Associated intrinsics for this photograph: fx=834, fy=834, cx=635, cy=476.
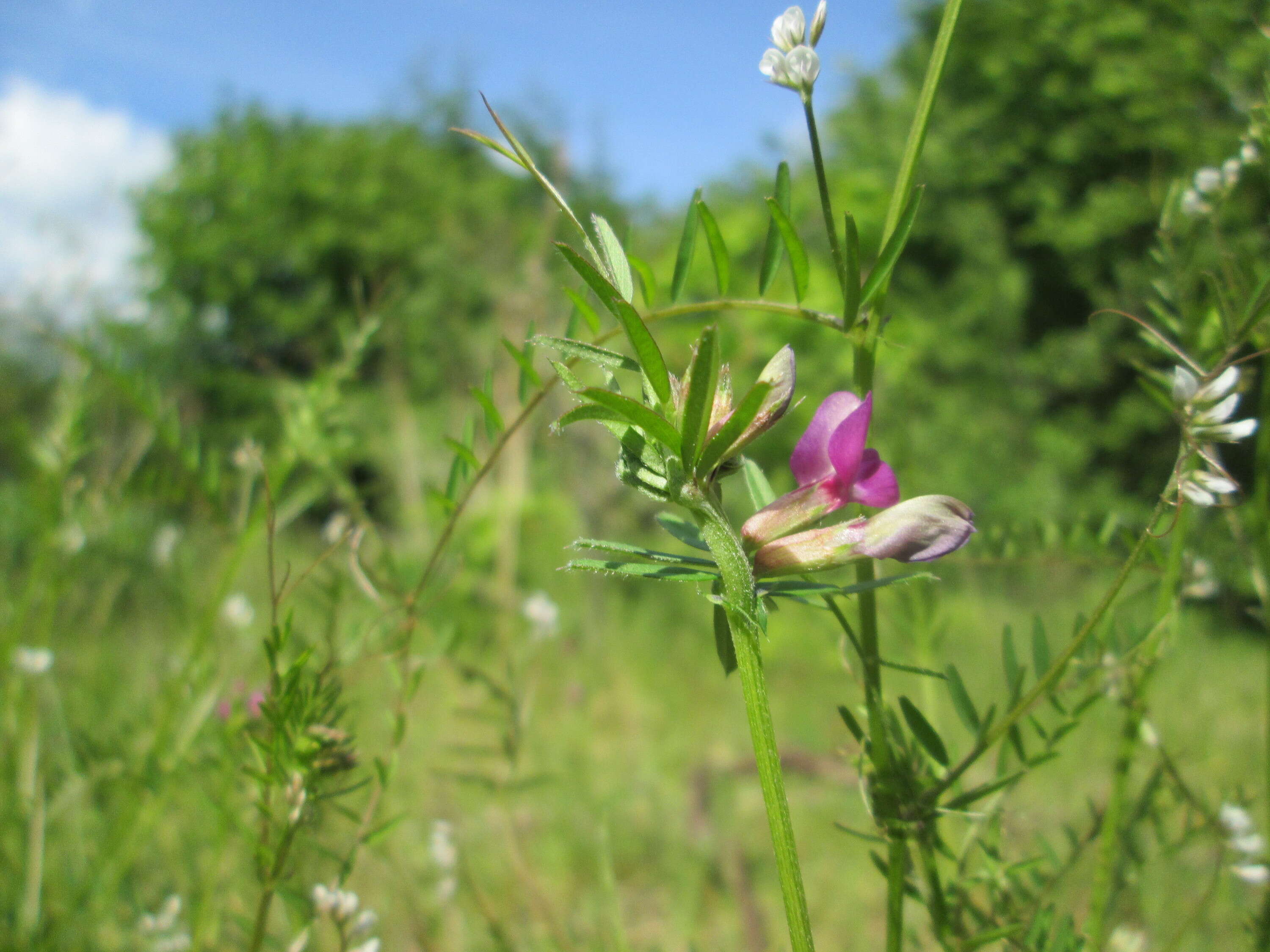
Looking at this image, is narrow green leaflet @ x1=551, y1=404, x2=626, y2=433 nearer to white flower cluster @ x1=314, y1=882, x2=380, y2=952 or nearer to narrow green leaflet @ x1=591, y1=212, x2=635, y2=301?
narrow green leaflet @ x1=591, y1=212, x2=635, y2=301

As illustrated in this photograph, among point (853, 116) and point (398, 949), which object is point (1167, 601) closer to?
point (398, 949)

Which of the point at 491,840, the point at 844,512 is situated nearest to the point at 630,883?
the point at 491,840

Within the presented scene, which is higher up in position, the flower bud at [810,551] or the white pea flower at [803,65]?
the white pea flower at [803,65]

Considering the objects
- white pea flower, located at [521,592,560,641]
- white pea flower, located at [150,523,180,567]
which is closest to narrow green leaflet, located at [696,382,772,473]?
white pea flower, located at [521,592,560,641]

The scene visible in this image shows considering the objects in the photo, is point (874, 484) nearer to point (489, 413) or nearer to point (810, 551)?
point (810, 551)

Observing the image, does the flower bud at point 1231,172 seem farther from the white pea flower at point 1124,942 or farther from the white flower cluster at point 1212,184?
the white pea flower at point 1124,942

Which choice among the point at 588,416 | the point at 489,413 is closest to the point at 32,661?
the point at 489,413

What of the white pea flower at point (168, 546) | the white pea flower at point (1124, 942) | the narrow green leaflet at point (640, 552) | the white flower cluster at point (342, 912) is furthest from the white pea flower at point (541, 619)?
the narrow green leaflet at point (640, 552)
